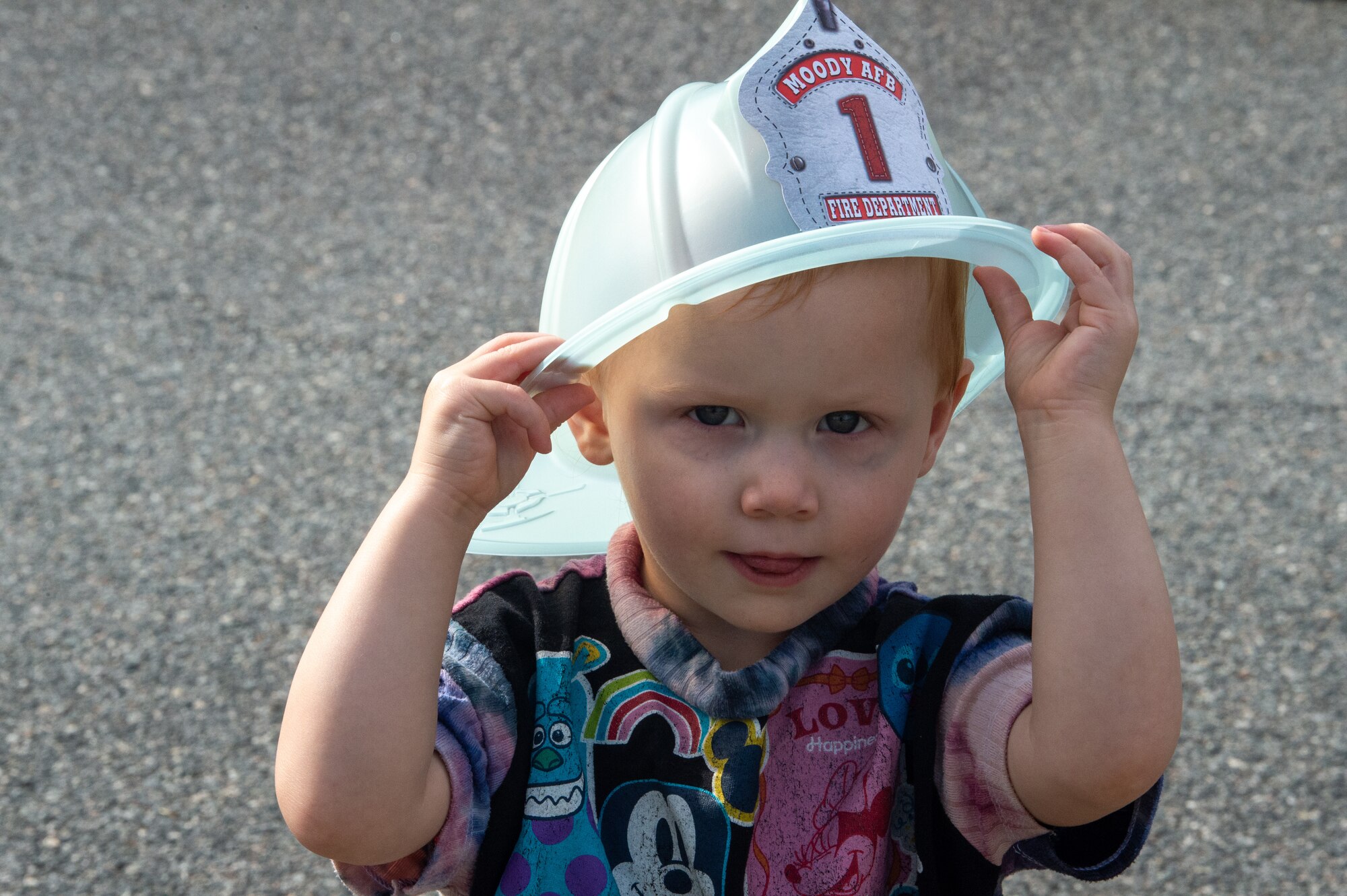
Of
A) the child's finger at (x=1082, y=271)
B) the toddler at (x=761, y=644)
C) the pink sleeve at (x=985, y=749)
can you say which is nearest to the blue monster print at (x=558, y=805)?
the toddler at (x=761, y=644)

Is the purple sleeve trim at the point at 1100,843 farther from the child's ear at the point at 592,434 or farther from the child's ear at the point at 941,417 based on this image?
the child's ear at the point at 592,434

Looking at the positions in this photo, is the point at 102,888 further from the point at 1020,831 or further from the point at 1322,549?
the point at 1322,549

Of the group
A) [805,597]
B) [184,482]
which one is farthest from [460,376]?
[184,482]

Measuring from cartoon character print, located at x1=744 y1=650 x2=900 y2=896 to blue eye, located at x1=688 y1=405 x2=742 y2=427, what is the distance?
12.6 inches

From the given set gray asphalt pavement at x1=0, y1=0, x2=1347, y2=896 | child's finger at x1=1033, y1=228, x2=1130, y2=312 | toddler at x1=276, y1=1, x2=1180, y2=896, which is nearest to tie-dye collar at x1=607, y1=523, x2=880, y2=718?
toddler at x1=276, y1=1, x2=1180, y2=896

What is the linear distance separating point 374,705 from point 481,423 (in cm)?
27

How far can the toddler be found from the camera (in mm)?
1181

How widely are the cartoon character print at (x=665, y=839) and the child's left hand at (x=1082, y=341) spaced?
496 mm

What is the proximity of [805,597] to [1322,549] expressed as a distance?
1672 millimetres

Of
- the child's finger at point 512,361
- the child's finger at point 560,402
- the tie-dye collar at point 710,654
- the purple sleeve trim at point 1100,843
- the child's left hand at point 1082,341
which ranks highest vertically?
the child's left hand at point 1082,341

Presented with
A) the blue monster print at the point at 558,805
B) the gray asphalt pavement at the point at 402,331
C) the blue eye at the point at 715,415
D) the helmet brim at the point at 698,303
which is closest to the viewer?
the helmet brim at the point at 698,303

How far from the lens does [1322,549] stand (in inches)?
100

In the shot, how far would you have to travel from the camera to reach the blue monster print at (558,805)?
1.33m

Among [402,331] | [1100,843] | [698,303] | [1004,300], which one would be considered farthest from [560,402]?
[402,331]
